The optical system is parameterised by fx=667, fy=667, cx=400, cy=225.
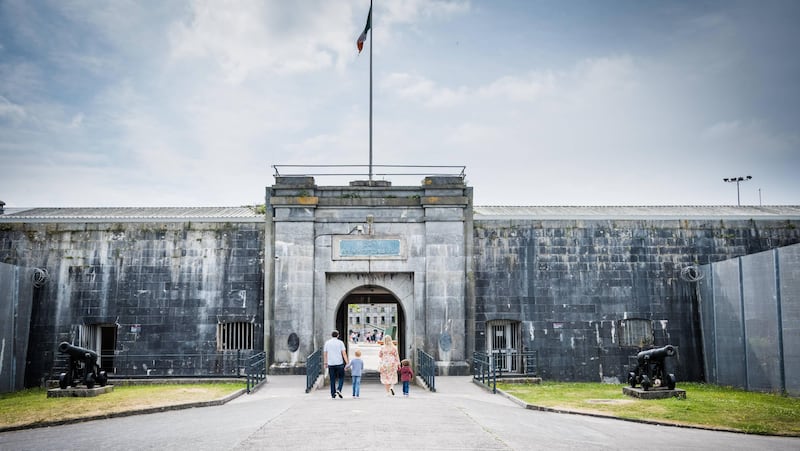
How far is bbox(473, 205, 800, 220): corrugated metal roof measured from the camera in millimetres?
20781

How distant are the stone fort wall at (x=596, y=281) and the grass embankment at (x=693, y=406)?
74.4 inches

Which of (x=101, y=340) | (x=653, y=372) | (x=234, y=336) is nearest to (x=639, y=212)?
(x=653, y=372)

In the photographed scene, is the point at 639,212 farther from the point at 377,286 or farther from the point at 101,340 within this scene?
the point at 101,340

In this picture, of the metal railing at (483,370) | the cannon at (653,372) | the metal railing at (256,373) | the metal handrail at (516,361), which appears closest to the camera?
the cannon at (653,372)

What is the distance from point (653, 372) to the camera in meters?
15.6

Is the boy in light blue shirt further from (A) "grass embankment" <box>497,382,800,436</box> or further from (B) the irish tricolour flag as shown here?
(B) the irish tricolour flag

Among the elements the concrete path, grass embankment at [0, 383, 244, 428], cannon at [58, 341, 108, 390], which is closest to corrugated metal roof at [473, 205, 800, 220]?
the concrete path

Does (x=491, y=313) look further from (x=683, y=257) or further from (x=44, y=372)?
(x=44, y=372)

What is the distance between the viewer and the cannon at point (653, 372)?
15094mm

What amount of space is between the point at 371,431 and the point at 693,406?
25.4ft

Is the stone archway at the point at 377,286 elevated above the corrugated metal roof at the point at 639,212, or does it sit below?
below

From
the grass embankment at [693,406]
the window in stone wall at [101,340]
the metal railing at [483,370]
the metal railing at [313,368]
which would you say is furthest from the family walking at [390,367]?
the window in stone wall at [101,340]

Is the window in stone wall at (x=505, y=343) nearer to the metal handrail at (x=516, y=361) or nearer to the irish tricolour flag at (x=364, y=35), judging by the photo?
the metal handrail at (x=516, y=361)

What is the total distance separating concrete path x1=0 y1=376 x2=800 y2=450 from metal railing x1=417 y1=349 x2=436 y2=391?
261 centimetres
